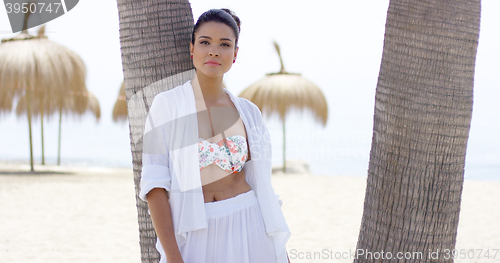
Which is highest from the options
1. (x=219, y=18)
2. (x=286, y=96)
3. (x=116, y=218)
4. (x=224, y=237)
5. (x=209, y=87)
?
(x=219, y=18)

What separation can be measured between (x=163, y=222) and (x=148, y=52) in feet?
3.32

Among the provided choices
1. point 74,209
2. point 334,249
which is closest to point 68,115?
point 74,209

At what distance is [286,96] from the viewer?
47.8ft

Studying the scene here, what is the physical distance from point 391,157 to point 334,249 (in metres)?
3.92

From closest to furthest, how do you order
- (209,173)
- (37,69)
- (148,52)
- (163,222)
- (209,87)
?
(163,222), (209,173), (209,87), (148,52), (37,69)

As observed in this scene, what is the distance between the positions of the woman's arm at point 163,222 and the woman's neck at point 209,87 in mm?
537

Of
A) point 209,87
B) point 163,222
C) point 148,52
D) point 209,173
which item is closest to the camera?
point 163,222

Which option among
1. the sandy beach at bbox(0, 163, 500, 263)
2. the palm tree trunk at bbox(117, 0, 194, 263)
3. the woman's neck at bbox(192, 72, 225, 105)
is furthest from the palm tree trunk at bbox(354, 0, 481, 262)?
the sandy beach at bbox(0, 163, 500, 263)

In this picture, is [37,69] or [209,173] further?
[37,69]

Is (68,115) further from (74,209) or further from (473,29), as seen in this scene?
(473,29)

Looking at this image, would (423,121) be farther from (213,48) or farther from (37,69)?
(37,69)

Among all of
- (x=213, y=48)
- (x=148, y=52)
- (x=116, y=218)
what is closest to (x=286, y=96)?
(x=116, y=218)

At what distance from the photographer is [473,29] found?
2320 mm

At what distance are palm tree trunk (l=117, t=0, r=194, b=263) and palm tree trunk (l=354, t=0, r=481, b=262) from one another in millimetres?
1163
